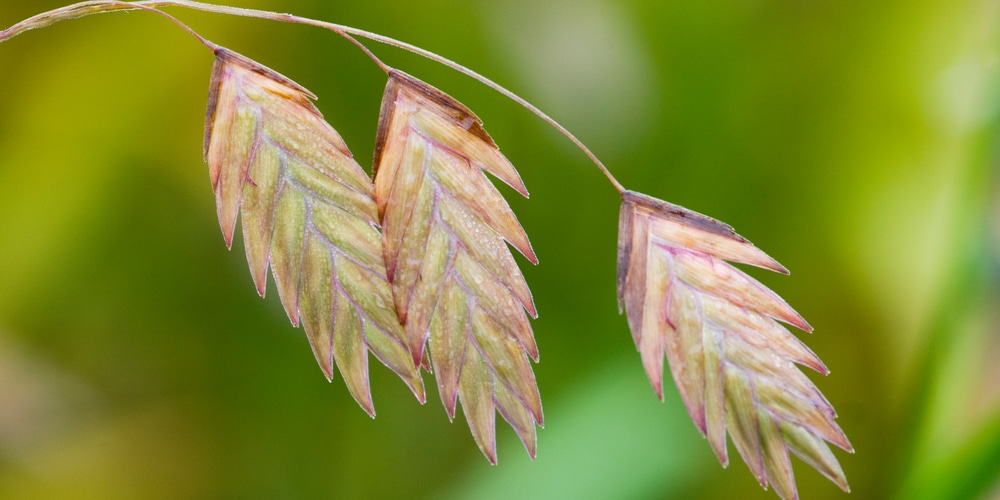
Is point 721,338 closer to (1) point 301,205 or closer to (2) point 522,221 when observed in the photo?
(1) point 301,205

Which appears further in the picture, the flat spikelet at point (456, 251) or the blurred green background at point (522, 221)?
the blurred green background at point (522, 221)

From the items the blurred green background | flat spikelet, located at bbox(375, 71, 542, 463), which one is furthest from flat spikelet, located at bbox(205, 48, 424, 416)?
the blurred green background

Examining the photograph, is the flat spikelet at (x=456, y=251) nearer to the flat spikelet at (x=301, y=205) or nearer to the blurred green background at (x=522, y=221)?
the flat spikelet at (x=301, y=205)

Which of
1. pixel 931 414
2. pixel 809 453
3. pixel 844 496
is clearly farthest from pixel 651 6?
pixel 809 453

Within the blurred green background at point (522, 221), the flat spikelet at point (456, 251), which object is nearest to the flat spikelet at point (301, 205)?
the flat spikelet at point (456, 251)

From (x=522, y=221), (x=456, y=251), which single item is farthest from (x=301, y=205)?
(x=522, y=221)

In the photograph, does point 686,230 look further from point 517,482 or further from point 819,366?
point 517,482
